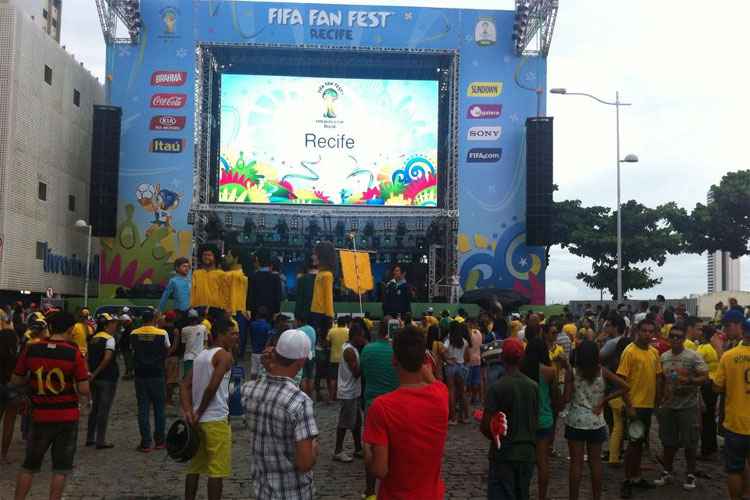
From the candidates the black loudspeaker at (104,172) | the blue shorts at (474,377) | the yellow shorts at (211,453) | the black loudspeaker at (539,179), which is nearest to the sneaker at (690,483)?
the yellow shorts at (211,453)

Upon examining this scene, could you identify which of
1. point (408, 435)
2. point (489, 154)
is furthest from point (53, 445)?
point (489, 154)

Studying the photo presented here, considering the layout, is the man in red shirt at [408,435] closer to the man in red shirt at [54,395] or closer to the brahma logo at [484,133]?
the man in red shirt at [54,395]

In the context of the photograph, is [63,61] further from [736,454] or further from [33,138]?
[736,454]

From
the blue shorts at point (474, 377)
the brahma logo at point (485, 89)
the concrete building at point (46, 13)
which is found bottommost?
the blue shorts at point (474, 377)

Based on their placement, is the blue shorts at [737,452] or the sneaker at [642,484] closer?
the blue shorts at [737,452]

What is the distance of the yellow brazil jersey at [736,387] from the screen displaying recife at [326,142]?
992 inches

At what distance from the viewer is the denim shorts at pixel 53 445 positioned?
6.30 metres

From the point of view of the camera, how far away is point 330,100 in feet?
105

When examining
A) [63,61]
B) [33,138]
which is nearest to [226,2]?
[63,61]

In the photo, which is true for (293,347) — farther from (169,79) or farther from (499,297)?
(169,79)

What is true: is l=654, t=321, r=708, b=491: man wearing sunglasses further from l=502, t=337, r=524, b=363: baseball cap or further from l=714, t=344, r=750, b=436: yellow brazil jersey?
l=502, t=337, r=524, b=363: baseball cap

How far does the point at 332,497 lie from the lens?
24.7 feet

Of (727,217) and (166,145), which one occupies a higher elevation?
(166,145)

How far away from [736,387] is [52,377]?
229 inches
